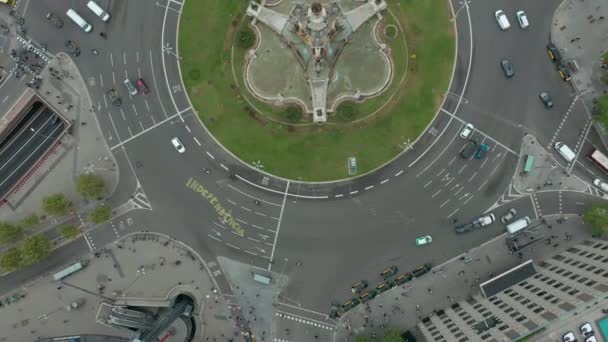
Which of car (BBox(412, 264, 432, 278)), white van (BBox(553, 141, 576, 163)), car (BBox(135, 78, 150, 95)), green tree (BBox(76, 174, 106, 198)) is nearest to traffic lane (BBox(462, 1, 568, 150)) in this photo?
white van (BBox(553, 141, 576, 163))

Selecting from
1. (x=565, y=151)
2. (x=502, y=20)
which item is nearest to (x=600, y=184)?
(x=565, y=151)

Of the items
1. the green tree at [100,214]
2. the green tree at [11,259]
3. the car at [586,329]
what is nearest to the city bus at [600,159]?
the car at [586,329]

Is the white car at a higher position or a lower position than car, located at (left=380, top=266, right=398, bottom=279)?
lower

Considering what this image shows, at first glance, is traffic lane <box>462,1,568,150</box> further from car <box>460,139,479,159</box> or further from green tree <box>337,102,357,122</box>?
green tree <box>337,102,357,122</box>

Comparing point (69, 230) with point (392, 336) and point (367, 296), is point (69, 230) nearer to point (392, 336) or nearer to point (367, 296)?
point (367, 296)

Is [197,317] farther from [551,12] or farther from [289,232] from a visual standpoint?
[551,12]
